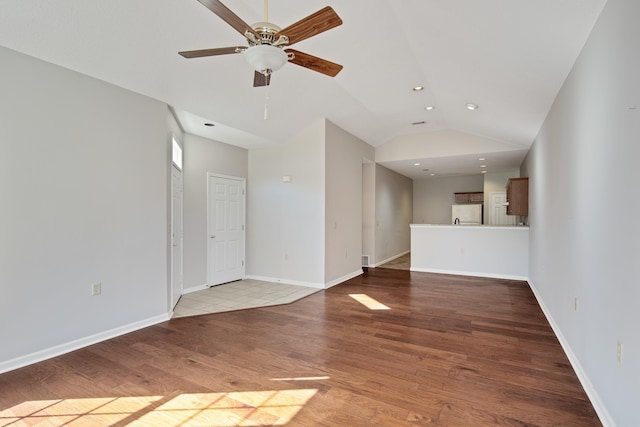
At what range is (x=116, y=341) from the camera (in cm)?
326

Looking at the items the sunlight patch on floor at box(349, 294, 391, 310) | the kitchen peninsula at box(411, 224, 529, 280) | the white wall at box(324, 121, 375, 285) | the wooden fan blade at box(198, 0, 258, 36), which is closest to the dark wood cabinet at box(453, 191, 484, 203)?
the kitchen peninsula at box(411, 224, 529, 280)

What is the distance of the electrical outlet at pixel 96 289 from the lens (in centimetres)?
321

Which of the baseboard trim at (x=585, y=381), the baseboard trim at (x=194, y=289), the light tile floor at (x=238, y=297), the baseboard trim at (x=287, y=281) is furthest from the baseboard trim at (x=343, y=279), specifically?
the baseboard trim at (x=585, y=381)

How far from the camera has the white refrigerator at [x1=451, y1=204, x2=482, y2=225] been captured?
→ 10.0 metres

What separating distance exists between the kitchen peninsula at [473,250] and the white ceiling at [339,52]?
2369mm

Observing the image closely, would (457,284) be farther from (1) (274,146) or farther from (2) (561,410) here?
(1) (274,146)

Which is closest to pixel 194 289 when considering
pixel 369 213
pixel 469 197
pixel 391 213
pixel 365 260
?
pixel 365 260

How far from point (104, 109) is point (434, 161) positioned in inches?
255

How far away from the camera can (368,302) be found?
185 inches

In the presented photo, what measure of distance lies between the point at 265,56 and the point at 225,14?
30cm

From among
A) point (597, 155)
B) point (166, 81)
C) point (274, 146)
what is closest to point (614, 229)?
point (597, 155)

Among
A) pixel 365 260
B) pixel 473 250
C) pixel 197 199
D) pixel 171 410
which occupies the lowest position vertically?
pixel 171 410

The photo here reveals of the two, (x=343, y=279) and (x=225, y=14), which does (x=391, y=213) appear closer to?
(x=343, y=279)

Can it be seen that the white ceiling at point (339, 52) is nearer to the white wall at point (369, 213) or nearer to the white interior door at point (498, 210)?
the white wall at point (369, 213)
